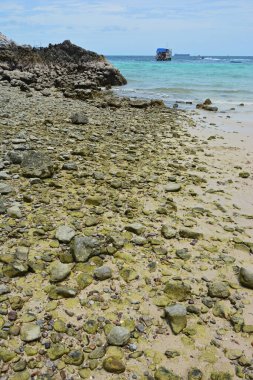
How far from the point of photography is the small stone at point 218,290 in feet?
13.8

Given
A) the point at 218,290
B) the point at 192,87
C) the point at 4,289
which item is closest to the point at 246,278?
the point at 218,290

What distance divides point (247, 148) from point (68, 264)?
8.57m

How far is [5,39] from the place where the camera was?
48.5 metres

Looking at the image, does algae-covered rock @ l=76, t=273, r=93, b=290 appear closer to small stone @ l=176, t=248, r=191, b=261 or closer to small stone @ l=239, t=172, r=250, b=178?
small stone @ l=176, t=248, r=191, b=261

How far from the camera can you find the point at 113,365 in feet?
10.5

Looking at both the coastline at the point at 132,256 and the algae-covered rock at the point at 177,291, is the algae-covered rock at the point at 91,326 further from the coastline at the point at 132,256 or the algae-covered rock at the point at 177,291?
the algae-covered rock at the point at 177,291

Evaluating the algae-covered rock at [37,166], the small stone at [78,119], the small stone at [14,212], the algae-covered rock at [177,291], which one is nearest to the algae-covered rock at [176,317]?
the algae-covered rock at [177,291]

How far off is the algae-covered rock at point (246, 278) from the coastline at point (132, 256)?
63mm

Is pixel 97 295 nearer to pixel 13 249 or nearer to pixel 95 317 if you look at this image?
pixel 95 317

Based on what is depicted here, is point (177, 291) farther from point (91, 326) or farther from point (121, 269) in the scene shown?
point (91, 326)

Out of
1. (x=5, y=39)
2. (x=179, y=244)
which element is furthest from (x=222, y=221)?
(x=5, y=39)

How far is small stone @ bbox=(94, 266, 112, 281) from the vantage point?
4398 mm

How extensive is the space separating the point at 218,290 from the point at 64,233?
232cm

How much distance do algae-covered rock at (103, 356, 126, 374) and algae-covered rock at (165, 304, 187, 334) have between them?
71cm
